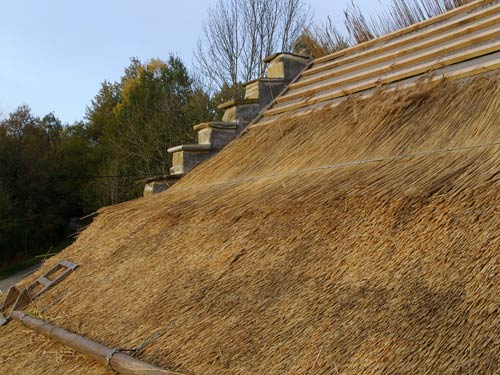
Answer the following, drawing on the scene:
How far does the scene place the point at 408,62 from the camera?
4.43 m

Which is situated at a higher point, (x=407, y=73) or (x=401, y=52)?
(x=401, y=52)

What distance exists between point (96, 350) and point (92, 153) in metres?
25.1

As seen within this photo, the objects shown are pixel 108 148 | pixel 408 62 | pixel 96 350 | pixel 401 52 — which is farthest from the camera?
pixel 108 148

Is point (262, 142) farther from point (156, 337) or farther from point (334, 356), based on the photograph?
point (334, 356)

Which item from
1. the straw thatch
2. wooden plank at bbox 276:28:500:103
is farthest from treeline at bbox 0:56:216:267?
the straw thatch

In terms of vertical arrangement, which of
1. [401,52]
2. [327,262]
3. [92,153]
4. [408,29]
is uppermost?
[92,153]

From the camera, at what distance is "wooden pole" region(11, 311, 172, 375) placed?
8.84 feet

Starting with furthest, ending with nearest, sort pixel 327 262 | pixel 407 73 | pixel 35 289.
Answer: pixel 35 289, pixel 407 73, pixel 327 262

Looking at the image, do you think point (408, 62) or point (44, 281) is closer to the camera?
point (408, 62)

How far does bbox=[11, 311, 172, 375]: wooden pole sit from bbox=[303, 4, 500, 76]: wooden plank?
338 centimetres

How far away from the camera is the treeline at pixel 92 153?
20031mm

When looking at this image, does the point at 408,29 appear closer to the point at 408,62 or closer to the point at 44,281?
the point at 408,62

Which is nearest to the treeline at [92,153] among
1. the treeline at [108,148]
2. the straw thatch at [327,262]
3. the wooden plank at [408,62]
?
the treeline at [108,148]

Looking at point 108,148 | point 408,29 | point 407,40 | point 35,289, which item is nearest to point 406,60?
point 407,40
